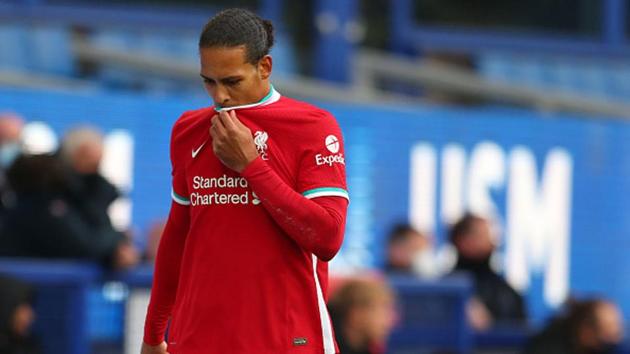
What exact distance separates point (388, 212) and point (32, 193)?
13.0 ft

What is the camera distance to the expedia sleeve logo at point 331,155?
335 centimetres

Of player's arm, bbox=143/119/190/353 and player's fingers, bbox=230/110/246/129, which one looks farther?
player's arm, bbox=143/119/190/353

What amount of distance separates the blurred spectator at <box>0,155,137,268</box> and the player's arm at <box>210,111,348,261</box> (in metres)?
3.74

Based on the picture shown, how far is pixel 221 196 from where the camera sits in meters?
3.36


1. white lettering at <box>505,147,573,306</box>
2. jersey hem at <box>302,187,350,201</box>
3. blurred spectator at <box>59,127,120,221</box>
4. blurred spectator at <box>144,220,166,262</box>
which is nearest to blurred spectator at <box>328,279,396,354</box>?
blurred spectator at <box>59,127,120,221</box>

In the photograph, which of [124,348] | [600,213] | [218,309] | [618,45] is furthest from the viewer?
[618,45]

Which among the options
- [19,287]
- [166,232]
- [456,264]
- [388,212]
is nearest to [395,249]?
[456,264]

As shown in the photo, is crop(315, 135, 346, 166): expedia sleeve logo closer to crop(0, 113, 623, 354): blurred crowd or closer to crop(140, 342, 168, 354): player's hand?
crop(140, 342, 168, 354): player's hand

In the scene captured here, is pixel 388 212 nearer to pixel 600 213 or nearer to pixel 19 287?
pixel 600 213

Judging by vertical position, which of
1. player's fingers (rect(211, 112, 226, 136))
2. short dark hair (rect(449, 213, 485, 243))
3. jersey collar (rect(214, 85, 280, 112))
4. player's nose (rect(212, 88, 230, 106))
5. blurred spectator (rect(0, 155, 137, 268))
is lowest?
short dark hair (rect(449, 213, 485, 243))

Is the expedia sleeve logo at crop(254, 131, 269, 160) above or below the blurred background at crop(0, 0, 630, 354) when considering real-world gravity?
above

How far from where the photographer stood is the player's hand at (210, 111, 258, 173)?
10.8 ft

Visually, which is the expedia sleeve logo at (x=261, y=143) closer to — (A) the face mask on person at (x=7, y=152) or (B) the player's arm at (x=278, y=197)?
(B) the player's arm at (x=278, y=197)

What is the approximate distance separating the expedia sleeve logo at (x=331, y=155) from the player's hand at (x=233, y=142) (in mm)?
161
